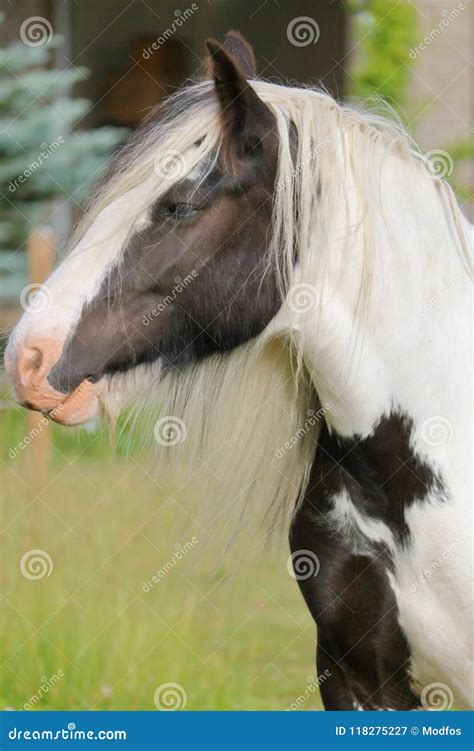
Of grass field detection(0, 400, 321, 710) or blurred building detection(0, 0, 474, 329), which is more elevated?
blurred building detection(0, 0, 474, 329)

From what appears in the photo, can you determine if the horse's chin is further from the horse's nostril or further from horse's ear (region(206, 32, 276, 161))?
horse's ear (region(206, 32, 276, 161))

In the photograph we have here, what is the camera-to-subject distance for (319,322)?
2.41m

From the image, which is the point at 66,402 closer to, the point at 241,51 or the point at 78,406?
the point at 78,406

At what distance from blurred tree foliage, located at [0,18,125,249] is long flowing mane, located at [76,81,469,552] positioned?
2465mm

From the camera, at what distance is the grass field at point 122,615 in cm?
424

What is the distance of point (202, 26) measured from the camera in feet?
25.0

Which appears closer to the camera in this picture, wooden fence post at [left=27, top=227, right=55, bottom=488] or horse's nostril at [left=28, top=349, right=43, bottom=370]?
horse's nostril at [left=28, top=349, right=43, bottom=370]

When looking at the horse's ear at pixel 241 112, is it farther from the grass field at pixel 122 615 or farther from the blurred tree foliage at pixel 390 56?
the blurred tree foliage at pixel 390 56

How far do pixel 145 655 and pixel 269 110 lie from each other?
2.72m

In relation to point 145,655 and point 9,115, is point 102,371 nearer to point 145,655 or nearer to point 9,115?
point 145,655

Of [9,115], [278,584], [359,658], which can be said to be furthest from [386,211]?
[9,115]

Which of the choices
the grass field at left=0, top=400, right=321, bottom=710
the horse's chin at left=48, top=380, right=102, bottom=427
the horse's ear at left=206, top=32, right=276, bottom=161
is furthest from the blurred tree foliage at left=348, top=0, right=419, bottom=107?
the horse's chin at left=48, top=380, right=102, bottom=427

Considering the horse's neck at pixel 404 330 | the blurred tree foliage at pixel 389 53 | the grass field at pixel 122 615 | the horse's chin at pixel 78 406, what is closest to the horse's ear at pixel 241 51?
the horse's neck at pixel 404 330

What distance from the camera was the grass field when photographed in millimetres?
4238
